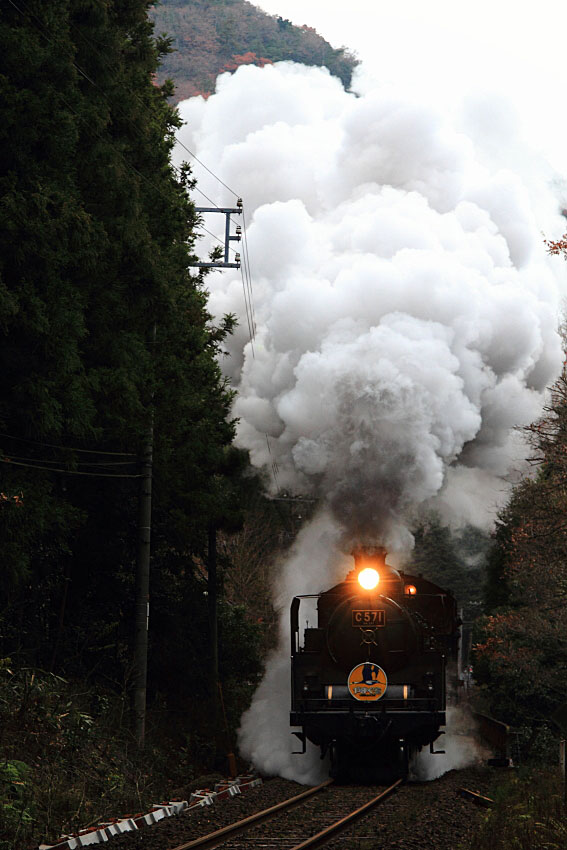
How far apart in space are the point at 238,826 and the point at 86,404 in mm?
6478

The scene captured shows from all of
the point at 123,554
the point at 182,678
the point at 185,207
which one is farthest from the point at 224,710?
the point at 185,207

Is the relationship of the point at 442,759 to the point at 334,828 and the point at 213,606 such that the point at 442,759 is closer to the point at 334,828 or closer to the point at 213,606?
the point at 213,606

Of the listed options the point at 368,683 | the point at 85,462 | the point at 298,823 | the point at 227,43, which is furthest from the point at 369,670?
the point at 227,43

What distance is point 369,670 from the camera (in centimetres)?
1573

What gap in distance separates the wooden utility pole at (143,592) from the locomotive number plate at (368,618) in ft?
14.7

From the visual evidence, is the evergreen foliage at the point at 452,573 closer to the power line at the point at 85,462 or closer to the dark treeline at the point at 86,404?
the dark treeline at the point at 86,404

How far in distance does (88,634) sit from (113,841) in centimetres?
1050

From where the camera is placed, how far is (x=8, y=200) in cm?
1349

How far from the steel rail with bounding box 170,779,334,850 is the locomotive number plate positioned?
275 centimetres

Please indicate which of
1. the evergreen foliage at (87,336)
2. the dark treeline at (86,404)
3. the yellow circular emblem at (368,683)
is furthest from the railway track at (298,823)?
the evergreen foliage at (87,336)

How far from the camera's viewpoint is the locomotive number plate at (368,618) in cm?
1575

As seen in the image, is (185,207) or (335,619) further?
(185,207)

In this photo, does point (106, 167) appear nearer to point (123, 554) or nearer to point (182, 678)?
point (123, 554)

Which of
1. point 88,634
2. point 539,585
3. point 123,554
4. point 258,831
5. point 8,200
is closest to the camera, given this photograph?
point 258,831
